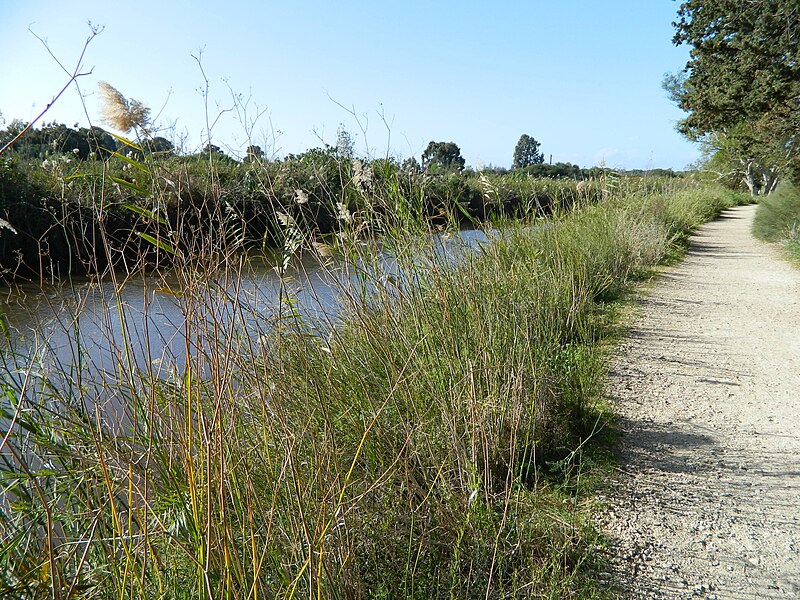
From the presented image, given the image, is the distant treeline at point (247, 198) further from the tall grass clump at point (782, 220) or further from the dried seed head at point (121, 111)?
the tall grass clump at point (782, 220)

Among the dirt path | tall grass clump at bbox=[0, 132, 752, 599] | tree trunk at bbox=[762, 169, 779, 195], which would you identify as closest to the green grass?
tall grass clump at bbox=[0, 132, 752, 599]

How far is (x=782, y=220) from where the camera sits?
47.1 ft

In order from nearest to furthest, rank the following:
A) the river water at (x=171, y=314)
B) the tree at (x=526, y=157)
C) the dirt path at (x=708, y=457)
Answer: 1. the river water at (x=171, y=314)
2. the dirt path at (x=708, y=457)
3. the tree at (x=526, y=157)

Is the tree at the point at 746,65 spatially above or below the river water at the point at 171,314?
above

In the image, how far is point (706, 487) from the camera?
289cm

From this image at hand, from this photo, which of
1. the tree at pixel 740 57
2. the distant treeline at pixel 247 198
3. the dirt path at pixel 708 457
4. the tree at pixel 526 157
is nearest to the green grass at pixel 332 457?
the dirt path at pixel 708 457

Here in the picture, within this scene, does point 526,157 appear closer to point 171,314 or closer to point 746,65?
point 746,65

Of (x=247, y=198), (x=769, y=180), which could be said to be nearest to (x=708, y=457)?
(x=247, y=198)

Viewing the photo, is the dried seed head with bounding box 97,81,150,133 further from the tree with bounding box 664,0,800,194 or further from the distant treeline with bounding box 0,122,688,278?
the tree with bounding box 664,0,800,194

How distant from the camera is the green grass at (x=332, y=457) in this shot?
1.42 m

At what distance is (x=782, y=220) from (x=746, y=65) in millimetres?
4642

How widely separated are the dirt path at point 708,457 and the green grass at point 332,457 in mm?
222

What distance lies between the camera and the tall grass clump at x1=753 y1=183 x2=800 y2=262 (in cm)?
1262

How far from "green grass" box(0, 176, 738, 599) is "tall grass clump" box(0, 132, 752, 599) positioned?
0.04 ft
